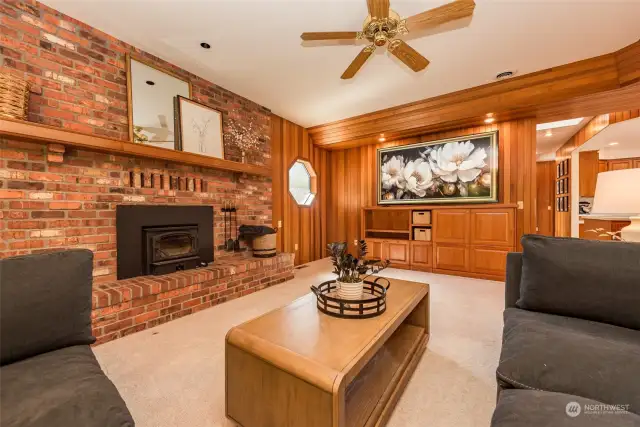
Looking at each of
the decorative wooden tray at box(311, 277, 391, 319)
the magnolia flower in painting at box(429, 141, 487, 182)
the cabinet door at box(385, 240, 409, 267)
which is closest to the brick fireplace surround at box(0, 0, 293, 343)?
the decorative wooden tray at box(311, 277, 391, 319)

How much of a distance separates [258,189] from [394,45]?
2.67 m

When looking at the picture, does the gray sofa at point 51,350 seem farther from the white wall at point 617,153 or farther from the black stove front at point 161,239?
the white wall at point 617,153

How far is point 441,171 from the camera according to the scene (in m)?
4.43

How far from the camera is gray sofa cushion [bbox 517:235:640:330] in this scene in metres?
1.29

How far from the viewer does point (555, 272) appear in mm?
1445

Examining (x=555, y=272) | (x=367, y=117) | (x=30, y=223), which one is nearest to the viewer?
(x=555, y=272)

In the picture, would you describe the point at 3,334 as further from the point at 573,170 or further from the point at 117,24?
the point at 573,170

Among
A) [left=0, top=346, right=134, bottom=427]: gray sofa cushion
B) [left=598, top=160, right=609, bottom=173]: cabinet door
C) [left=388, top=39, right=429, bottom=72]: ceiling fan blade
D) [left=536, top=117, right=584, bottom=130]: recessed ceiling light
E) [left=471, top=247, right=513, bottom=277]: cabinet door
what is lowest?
[left=471, top=247, right=513, bottom=277]: cabinet door

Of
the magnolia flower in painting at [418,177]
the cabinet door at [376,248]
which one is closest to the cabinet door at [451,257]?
the cabinet door at [376,248]

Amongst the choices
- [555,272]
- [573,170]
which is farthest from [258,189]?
[573,170]

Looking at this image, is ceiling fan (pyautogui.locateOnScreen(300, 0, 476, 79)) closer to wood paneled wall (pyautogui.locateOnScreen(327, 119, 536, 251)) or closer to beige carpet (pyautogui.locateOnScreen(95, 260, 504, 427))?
beige carpet (pyautogui.locateOnScreen(95, 260, 504, 427))

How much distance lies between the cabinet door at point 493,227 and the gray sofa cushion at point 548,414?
3.46m

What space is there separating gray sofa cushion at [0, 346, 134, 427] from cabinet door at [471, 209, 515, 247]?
4328 mm

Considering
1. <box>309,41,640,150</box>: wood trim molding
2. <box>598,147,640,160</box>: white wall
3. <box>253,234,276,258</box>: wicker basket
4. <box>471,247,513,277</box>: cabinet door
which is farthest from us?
<box>598,147,640,160</box>: white wall
